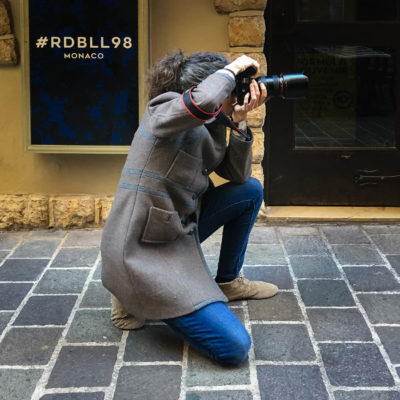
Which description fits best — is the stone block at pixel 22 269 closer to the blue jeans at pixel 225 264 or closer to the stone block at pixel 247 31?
the blue jeans at pixel 225 264

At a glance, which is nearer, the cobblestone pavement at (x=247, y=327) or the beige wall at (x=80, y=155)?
the cobblestone pavement at (x=247, y=327)

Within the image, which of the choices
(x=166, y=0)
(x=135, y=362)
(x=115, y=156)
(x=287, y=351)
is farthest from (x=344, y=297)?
(x=166, y=0)

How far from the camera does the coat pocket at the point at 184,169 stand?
9.38ft

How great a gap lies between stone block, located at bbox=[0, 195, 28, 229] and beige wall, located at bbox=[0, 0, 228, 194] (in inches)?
2.8

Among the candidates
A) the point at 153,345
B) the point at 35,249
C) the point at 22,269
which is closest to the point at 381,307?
the point at 153,345

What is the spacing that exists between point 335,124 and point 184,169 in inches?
94.6

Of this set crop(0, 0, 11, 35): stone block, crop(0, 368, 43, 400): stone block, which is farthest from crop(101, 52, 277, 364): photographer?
crop(0, 0, 11, 35): stone block

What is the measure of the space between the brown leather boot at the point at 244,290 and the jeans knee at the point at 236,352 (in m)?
0.66

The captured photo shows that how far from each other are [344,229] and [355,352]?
184 centimetres

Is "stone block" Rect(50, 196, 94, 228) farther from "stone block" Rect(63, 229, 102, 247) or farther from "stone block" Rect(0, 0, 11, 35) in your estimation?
"stone block" Rect(0, 0, 11, 35)

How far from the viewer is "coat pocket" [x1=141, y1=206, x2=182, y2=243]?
2.84 meters

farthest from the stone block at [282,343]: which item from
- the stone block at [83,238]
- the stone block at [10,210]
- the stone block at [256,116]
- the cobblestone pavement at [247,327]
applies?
the stone block at [10,210]

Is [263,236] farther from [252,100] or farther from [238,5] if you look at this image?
[252,100]

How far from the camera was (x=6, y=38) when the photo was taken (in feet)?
15.0
